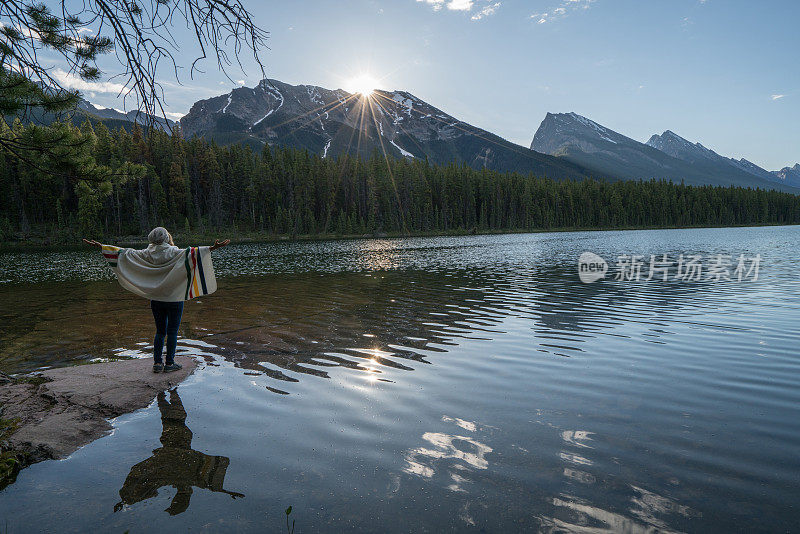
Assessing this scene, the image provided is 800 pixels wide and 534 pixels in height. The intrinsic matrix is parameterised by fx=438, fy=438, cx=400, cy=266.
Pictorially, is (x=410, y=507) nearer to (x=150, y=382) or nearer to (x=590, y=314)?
(x=150, y=382)

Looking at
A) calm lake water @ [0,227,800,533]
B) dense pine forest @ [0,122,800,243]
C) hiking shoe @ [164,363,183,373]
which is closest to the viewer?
calm lake water @ [0,227,800,533]

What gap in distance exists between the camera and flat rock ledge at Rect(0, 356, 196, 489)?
562 centimetres

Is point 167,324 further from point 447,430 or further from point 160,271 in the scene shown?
point 447,430

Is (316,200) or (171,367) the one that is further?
(316,200)

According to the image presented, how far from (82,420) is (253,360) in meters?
3.84

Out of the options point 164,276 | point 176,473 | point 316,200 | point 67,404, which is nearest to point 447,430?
point 176,473

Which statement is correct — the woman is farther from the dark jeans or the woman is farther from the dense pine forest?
the dense pine forest

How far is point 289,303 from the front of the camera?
19609 millimetres

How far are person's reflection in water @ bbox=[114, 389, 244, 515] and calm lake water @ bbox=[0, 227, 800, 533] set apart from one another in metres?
0.03

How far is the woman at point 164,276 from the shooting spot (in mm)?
8969

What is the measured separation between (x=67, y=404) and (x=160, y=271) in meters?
2.89

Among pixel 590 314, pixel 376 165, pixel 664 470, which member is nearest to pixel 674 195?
pixel 376 165

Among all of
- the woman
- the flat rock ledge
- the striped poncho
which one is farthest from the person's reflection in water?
the striped poncho

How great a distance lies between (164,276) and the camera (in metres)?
9.00
